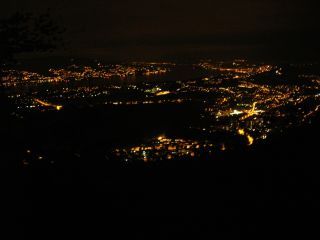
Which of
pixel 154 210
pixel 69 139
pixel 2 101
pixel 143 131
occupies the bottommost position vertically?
pixel 143 131

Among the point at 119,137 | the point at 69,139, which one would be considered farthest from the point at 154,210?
the point at 119,137

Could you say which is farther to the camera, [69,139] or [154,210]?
[69,139]

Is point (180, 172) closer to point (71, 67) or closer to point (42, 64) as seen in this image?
point (42, 64)

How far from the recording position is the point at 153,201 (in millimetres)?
3994

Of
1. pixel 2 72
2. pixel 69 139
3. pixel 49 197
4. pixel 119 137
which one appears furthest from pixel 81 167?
pixel 119 137

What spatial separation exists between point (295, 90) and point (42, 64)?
17.3m

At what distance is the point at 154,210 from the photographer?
375 centimetres

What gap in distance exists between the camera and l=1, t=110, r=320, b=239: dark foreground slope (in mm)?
3299

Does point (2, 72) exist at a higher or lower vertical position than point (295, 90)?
higher

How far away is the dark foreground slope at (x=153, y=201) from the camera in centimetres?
330

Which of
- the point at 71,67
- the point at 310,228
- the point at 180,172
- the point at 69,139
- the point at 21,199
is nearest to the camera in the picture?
the point at 310,228

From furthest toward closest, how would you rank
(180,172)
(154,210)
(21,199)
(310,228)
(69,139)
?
(69,139)
(180,172)
(154,210)
(21,199)
(310,228)

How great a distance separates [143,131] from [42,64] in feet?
51.9

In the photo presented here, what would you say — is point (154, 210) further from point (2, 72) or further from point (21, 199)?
point (2, 72)
